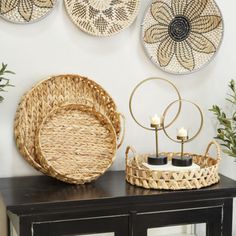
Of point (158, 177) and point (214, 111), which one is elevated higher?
point (214, 111)

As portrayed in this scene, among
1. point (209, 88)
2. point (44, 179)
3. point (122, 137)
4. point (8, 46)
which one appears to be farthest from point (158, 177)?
point (8, 46)

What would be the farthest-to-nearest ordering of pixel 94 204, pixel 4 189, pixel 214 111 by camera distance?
pixel 214 111 → pixel 4 189 → pixel 94 204

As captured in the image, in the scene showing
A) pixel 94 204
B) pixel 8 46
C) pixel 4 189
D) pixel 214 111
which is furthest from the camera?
pixel 214 111

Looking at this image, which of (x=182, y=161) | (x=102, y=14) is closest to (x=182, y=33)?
(x=102, y=14)

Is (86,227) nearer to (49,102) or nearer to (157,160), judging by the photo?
(157,160)

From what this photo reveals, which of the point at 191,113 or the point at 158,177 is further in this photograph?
the point at 191,113

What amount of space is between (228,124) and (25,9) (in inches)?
37.1

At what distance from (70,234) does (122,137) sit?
50cm

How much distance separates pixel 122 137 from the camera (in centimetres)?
185

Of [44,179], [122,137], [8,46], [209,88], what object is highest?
[8,46]

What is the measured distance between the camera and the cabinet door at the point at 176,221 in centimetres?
157

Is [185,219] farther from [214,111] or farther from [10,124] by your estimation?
[10,124]

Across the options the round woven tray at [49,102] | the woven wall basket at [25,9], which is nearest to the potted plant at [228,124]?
the round woven tray at [49,102]

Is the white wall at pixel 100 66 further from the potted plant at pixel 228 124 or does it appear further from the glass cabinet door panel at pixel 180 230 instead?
the glass cabinet door panel at pixel 180 230
